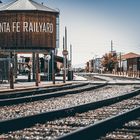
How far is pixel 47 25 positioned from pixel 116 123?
31.2 meters

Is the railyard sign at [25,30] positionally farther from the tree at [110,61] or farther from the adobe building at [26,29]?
the tree at [110,61]

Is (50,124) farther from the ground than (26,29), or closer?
closer

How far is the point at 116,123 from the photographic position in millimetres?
8656

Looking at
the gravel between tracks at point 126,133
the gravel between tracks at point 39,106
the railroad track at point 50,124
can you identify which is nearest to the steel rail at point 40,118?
the railroad track at point 50,124

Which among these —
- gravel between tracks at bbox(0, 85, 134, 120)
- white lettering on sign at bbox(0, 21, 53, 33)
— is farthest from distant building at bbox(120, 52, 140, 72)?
gravel between tracks at bbox(0, 85, 134, 120)

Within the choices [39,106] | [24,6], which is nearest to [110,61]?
[24,6]

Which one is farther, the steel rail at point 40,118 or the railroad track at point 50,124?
the steel rail at point 40,118

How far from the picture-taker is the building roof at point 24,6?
3909 cm

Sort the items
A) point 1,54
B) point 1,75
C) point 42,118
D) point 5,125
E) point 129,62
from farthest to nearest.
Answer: point 129,62, point 1,54, point 1,75, point 42,118, point 5,125

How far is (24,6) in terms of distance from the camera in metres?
39.6

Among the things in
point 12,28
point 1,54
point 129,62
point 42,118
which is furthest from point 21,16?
point 129,62

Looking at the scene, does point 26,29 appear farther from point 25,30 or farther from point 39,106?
point 39,106

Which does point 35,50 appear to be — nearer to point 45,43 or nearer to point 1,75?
point 45,43

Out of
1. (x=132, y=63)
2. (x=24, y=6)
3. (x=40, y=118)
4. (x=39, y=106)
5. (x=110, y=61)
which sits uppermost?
(x=24, y=6)
